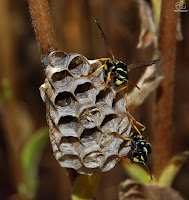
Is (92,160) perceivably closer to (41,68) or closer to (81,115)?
(81,115)

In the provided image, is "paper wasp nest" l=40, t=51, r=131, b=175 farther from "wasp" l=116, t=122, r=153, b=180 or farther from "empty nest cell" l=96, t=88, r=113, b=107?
"wasp" l=116, t=122, r=153, b=180

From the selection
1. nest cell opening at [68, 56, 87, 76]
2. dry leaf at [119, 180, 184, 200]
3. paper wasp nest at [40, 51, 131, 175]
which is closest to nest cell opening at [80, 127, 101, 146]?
paper wasp nest at [40, 51, 131, 175]

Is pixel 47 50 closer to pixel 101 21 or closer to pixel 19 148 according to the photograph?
pixel 19 148

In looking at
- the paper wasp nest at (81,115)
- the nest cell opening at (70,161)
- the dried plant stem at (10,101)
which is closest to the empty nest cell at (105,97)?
the paper wasp nest at (81,115)

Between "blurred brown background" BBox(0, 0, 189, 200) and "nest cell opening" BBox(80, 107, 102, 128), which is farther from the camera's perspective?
"blurred brown background" BBox(0, 0, 189, 200)

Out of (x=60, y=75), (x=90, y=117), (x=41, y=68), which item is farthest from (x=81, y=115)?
(x=41, y=68)

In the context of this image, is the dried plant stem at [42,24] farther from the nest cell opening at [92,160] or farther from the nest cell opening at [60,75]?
the nest cell opening at [92,160]
